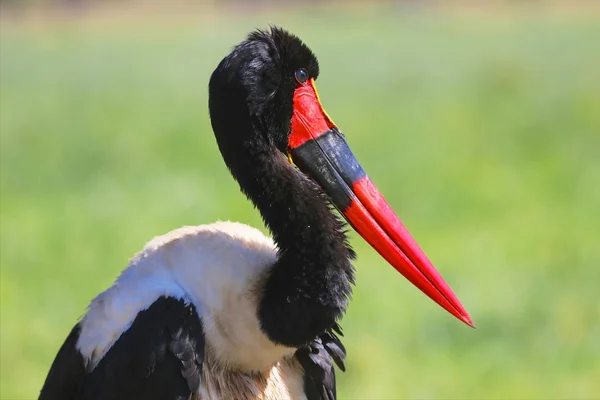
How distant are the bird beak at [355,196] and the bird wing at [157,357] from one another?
0.71m

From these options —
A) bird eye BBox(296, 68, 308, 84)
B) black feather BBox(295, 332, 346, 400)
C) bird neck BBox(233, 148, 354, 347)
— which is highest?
bird eye BBox(296, 68, 308, 84)

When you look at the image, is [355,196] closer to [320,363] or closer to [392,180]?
[320,363]

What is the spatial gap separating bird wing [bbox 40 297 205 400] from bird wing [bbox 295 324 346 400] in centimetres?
58

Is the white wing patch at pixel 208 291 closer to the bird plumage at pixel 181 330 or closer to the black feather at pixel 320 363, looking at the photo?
the bird plumage at pixel 181 330

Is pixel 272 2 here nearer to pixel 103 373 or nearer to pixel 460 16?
pixel 460 16

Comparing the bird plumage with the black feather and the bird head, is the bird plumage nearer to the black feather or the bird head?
the black feather

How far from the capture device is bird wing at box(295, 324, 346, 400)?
4.32 m

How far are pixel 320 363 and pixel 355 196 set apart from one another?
733 mm

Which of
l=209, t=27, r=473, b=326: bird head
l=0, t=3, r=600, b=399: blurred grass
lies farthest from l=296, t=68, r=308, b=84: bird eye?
l=0, t=3, r=600, b=399: blurred grass

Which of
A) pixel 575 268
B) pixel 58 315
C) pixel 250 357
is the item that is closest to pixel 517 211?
pixel 575 268

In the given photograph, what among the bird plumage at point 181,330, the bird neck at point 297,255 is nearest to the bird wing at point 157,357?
the bird plumage at point 181,330

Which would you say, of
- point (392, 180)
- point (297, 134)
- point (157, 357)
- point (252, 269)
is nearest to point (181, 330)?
point (157, 357)

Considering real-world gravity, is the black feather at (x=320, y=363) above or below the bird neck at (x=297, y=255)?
below

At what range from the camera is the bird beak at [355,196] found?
4039 mm
